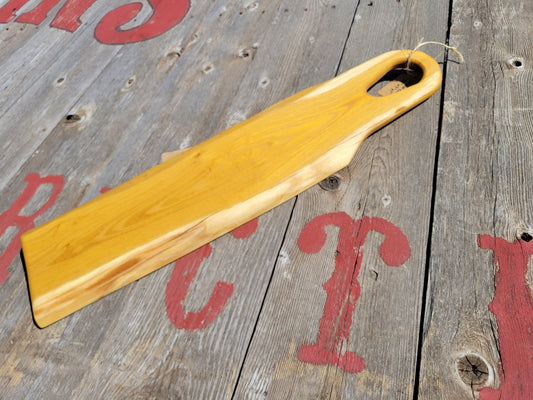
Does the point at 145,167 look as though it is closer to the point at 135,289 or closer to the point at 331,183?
the point at 135,289

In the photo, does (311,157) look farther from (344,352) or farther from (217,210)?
(344,352)

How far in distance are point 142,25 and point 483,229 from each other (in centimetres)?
158

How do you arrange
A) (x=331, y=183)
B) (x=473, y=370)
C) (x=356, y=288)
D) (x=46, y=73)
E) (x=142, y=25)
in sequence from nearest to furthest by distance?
(x=473, y=370) < (x=356, y=288) < (x=331, y=183) < (x=46, y=73) < (x=142, y=25)

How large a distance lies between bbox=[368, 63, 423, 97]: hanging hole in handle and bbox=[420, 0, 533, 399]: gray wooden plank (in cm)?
11

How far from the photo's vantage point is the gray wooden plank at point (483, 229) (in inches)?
35.9

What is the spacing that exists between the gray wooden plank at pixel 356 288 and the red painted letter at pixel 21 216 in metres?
0.72

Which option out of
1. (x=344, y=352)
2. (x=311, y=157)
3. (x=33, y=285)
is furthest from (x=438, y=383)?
(x=33, y=285)

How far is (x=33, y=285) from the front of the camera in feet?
3.57

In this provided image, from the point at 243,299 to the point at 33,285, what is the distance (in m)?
0.53

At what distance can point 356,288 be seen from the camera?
104cm

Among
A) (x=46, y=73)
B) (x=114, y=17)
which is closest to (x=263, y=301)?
(x=46, y=73)

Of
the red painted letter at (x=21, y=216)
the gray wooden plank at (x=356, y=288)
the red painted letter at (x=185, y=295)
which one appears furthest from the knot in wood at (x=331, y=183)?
the red painted letter at (x=21, y=216)

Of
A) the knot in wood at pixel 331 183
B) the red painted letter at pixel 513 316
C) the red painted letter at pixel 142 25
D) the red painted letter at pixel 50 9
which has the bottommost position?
the red painted letter at pixel 513 316

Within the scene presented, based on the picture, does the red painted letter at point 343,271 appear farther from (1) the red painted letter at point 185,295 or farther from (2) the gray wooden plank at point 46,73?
(2) the gray wooden plank at point 46,73
